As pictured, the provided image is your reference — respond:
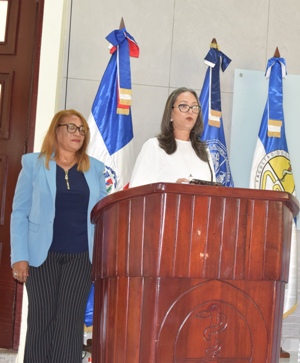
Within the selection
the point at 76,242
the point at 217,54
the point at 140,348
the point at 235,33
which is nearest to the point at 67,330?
the point at 76,242

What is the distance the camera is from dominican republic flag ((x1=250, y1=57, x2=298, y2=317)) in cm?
471

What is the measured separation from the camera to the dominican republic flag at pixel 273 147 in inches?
185

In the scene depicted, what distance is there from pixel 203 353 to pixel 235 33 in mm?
3755

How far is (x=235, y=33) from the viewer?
16.5 feet

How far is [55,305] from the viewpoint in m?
2.98

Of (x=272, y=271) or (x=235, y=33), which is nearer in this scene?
(x=272, y=271)

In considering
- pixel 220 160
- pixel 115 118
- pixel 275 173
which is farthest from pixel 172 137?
pixel 275 173

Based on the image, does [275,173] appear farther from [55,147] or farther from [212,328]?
[212,328]

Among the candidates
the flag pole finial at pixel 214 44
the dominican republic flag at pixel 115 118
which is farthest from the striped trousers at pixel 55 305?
the flag pole finial at pixel 214 44

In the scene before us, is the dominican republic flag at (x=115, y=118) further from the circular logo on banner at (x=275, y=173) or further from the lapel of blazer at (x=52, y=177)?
the lapel of blazer at (x=52, y=177)

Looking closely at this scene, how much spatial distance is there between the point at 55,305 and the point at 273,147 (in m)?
2.37

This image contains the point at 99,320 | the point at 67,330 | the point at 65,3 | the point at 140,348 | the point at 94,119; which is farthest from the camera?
the point at 65,3

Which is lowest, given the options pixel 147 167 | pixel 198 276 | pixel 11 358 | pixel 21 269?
pixel 11 358

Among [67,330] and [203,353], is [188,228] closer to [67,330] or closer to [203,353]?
[203,353]
